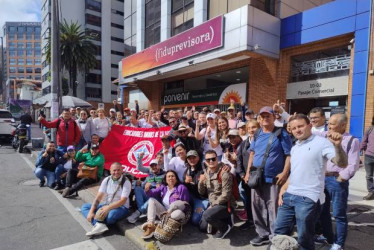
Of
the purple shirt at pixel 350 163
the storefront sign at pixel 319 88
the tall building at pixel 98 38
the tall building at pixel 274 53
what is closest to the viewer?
the purple shirt at pixel 350 163

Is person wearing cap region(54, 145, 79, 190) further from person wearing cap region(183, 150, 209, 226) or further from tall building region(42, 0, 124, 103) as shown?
tall building region(42, 0, 124, 103)

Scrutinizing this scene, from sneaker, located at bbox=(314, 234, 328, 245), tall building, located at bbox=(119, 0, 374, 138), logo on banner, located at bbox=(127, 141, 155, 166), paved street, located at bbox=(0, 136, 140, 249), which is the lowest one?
paved street, located at bbox=(0, 136, 140, 249)

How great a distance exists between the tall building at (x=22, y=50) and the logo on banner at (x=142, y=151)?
4633 inches

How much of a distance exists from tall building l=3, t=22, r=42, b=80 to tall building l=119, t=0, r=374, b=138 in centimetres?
11121

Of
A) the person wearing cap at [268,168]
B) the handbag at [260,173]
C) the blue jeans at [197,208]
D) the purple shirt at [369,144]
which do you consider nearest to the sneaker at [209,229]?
the blue jeans at [197,208]

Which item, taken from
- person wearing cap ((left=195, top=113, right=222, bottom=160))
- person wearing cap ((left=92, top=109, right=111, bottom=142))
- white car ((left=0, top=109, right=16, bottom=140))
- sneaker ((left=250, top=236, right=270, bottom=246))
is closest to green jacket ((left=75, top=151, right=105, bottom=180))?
person wearing cap ((left=92, top=109, right=111, bottom=142))

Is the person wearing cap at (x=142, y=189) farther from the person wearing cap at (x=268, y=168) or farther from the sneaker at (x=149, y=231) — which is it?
the person wearing cap at (x=268, y=168)

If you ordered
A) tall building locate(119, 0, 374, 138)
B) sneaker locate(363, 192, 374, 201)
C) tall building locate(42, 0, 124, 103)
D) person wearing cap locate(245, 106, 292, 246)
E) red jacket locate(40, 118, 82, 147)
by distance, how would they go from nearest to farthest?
person wearing cap locate(245, 106, 292, 246)
sneaker locate(363, 192, 374, 201)
red jacket locate(40, 118, 82, 147)
tall building locate(119, 0, 374, 138)
tall building locate(42, 0, 124, 103)

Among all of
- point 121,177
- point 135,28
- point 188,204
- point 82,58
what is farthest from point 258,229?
point 82,58

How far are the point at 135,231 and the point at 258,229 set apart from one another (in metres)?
1.89

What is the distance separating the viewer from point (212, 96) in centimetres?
1387

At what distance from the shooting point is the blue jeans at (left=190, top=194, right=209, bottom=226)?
3947 millimetres

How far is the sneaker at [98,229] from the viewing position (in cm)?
381

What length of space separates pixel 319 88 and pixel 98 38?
140 ft
